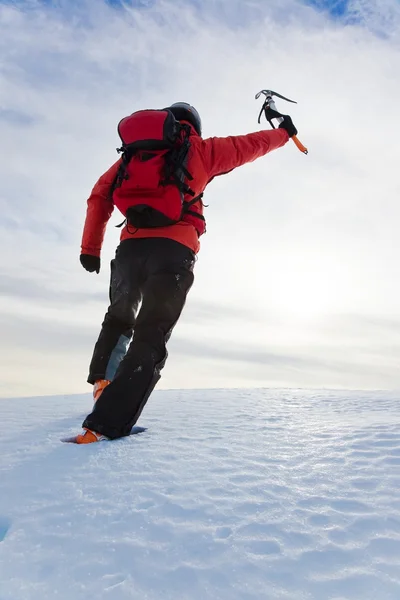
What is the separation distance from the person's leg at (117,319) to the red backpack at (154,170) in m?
0.37

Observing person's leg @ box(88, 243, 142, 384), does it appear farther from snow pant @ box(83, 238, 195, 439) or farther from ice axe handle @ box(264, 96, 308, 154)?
ice axe handle @ box(264, 96, 308, 154)

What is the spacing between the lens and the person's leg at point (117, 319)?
137 inches

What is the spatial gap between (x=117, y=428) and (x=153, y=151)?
6.33 ft

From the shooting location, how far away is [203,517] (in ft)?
5.08

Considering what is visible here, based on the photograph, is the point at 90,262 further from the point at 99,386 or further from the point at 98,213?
the point at 99,386

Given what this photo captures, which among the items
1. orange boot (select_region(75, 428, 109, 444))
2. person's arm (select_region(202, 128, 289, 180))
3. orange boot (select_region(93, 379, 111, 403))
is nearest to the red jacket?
person's arm (select_region(202, 128, 289, 180))

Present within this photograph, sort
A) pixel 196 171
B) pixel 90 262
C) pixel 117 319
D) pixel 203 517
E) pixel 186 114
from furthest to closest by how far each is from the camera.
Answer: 1. pixel 90 262
2. pixel 186 114
3. pixel 117 319
4. pixel 196 171
5. pixel 203 517

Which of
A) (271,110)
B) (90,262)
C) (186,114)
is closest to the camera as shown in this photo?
(186,114)

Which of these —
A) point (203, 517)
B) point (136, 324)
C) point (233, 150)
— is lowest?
point (203, 517)

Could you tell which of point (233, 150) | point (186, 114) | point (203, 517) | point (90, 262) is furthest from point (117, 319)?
point (203, 517)

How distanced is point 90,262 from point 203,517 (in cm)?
280

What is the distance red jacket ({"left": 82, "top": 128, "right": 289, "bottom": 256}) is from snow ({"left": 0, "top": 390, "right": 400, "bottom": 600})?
4.91 ft

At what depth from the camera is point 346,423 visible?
3.19 metres

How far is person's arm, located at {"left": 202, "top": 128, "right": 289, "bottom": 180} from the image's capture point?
3.44 metres
